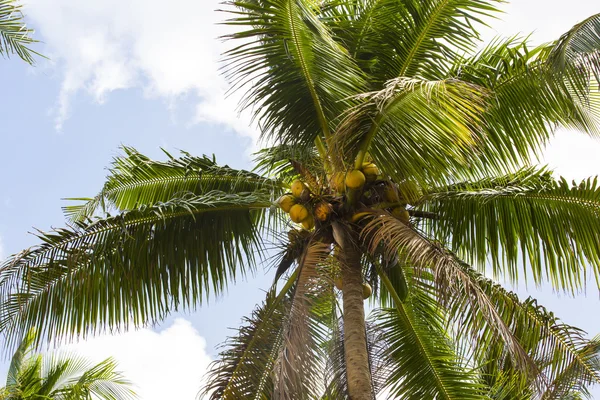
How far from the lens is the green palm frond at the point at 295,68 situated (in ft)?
20.4

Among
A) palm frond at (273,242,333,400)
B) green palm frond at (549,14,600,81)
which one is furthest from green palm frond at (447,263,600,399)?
green palm frond at (549,14,600,81)

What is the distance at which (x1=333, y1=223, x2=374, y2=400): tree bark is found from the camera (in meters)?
5.73

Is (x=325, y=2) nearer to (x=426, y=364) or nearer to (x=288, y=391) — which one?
(x=426, y=364)

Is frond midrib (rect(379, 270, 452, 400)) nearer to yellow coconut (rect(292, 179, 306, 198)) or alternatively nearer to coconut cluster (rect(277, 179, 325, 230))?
coconut cluster (rect(277, 179, 325, 230))

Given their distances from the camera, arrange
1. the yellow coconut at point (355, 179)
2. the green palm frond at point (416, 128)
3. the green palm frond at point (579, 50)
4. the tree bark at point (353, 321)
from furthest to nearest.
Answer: the yellow coconut at point (355, 179) → the tree bark at point (353, 321) → the green palm frond at point (579, 50) → the green palm frond at point (416, 128)

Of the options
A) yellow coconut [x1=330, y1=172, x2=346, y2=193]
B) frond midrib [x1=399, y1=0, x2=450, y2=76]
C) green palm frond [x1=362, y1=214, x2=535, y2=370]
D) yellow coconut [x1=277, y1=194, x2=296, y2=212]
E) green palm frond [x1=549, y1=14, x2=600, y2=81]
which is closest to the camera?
green palm frond [x1=362, y1=214, x2=535, y2=370]

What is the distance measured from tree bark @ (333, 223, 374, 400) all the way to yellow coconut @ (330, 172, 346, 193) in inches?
12.7

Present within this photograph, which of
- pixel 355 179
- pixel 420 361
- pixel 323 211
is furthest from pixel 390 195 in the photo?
pixel 420 361

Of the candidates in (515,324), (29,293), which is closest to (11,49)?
(29,293)

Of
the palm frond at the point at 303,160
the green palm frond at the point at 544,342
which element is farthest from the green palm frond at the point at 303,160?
the green palm frond at the point at 544,342

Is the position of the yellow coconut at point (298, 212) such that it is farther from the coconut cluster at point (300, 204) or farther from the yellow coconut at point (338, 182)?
the yellow coconut at point (338, 182)

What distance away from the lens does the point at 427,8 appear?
685cm

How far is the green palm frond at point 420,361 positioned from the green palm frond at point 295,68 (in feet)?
6.62

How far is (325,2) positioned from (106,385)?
6859mm
